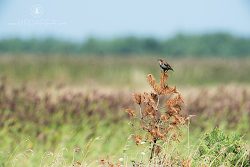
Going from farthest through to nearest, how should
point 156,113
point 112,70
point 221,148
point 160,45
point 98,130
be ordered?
1. point 160,45
2. point 112,70
3. point 98,130
4. point 221,148
5. point 156,113

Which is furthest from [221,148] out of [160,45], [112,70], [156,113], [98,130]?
[160,45]

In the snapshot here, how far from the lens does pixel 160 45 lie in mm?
74000

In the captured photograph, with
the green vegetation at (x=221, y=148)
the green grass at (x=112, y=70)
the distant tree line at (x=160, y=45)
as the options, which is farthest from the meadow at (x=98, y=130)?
the distant tree line at (x=160, y=45)

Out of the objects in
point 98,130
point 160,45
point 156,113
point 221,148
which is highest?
point 156,113

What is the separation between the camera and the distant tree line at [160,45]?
236ft

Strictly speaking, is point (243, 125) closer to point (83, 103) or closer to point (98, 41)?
point (83, 103)

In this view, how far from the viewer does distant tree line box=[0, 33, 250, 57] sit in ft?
236

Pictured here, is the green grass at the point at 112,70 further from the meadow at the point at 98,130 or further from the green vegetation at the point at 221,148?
the green vegetation at the point at 221,148

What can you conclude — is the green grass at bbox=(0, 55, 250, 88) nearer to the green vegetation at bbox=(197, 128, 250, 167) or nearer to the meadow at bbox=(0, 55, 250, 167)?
the meadow at bbox=(0, 55, 250, 167)

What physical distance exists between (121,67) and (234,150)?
2068 centimetres

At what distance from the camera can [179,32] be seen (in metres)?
74.9

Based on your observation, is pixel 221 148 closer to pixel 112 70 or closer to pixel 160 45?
pixel 112 70

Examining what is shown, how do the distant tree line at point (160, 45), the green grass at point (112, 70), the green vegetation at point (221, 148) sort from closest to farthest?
1. the green vegetation at point (221, 148)
2. the green grass at point (112, 70)
3. the distant tree line at point (160, 45)

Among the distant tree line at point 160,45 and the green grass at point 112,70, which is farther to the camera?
the distant tree line at point 160,45
